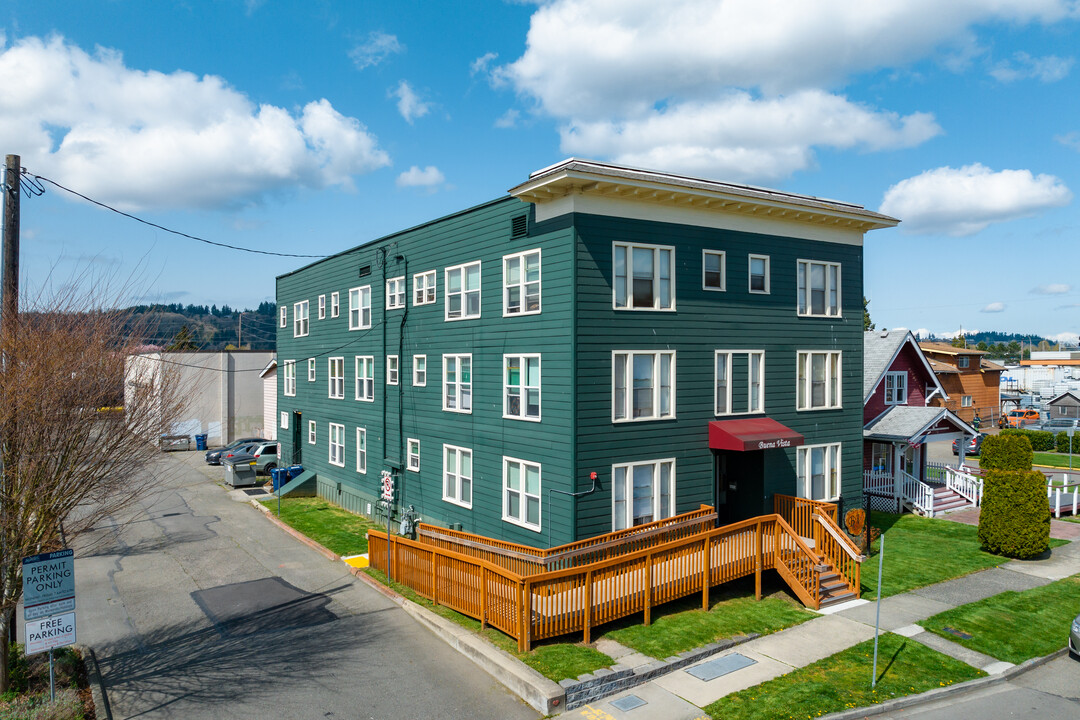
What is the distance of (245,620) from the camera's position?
14.9m

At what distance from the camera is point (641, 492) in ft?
54.9

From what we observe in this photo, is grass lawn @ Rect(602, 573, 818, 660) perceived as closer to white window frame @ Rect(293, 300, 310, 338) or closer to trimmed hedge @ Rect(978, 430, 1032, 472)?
trimmed hedge @ Rect(978, 430, 1032, 472)

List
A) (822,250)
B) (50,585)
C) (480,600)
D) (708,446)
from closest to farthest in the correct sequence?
(50,585)
(480,600)
(708,446)
(822,250)

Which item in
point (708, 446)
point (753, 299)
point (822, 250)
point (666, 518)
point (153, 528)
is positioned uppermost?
point (822, 250)

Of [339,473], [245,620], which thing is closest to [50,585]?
[245,620]

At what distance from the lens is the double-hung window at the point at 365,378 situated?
84.7 feet

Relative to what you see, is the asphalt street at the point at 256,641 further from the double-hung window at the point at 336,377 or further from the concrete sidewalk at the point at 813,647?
the double-hung window at the point at 336,377

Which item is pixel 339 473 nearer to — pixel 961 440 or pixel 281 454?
pixel 281 454

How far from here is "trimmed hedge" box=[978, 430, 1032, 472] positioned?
20.9m

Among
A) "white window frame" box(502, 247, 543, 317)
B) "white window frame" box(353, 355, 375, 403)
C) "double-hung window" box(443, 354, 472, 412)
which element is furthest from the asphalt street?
"white window frame" box(502, 247, 543, 317)

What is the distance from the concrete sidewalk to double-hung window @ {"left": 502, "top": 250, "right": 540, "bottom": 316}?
8.81 m

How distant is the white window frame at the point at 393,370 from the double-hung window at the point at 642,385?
9.95 metres

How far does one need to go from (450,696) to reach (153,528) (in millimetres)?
17705

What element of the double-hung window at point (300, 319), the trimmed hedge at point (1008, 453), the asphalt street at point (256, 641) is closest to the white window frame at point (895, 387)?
the trimmed hedge at point (1008, 453)
